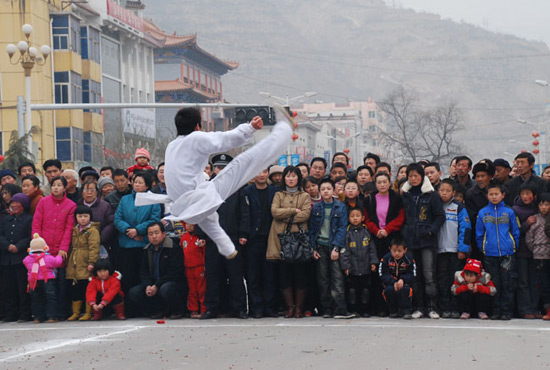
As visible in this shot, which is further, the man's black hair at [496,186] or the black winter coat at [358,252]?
the black winter coat at [358,252]

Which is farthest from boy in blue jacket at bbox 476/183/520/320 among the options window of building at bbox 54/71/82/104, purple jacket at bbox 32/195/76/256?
window of building at bbox 54/71/82/104

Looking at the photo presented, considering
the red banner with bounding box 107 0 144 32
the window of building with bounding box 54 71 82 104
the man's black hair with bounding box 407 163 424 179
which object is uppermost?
the red banner with bounding box 107 0 144 32

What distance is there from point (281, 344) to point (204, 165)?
7.42ft

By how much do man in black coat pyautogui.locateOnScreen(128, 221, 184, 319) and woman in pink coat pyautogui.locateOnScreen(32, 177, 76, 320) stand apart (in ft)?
3.75

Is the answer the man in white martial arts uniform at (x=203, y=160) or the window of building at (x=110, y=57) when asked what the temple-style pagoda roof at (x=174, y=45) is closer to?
the window of building at (x=110, y=57)

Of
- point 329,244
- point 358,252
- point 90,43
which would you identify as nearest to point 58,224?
point 329,244

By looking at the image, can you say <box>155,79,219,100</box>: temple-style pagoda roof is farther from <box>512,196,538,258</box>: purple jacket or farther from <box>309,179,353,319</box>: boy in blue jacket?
<box>512,196,538,258</box>: purple jacket

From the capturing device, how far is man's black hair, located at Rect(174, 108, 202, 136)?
34.4 feet

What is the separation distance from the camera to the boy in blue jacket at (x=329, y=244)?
13.8 metres

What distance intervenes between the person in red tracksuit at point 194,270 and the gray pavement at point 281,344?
2.07ft

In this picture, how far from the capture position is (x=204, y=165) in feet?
34.7

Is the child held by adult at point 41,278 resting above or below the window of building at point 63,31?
below

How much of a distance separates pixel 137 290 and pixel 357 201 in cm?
357

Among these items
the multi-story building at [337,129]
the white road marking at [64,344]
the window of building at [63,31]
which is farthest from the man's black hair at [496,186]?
the multi-story building at [337,129]
